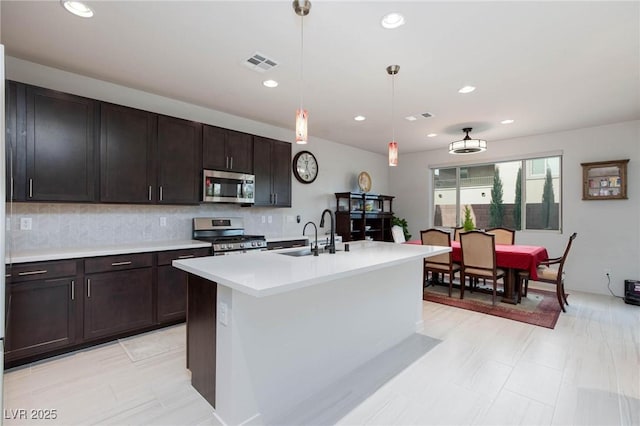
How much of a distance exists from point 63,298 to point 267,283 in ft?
7.30

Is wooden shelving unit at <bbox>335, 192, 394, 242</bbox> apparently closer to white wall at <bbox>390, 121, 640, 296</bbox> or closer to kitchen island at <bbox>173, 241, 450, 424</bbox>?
white wall at <bbox>390, 121, 640, 296</bbox>

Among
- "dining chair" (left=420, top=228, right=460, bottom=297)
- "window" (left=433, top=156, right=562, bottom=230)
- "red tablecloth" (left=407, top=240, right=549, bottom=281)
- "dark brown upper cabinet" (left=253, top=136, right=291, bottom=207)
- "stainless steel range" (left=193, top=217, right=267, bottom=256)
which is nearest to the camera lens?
"stainless steel range" (left=193, top=217, right=267, bottom=256)

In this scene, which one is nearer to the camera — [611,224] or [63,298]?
[63,298]

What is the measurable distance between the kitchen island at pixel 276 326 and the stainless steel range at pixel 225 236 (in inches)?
47.3

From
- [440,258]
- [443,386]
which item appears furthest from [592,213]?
[443,386]

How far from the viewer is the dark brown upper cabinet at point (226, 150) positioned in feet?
12.3

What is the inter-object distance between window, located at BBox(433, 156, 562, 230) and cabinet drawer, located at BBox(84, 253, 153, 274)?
18.7 ft

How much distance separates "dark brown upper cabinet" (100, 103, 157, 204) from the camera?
117 inches

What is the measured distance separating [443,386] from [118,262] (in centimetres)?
297

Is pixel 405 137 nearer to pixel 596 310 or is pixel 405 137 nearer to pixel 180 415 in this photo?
pixel 596 310

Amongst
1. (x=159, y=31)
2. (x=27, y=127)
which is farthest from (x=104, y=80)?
(x=159, y=31)

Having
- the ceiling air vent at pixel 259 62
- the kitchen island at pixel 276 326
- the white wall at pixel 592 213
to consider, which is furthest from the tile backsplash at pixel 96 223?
the white wall at pixel 592 213

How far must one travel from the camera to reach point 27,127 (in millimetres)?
2545

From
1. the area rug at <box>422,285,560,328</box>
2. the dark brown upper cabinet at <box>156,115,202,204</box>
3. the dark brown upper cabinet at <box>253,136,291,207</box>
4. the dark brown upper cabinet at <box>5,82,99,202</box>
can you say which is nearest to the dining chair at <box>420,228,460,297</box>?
the area rug at <box>422,285,560,328</box>
